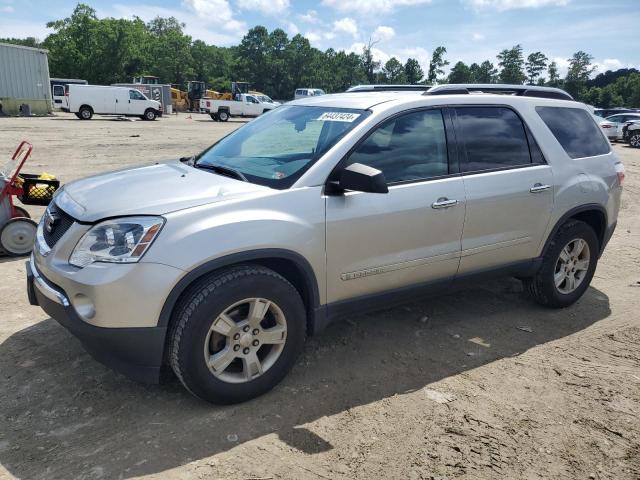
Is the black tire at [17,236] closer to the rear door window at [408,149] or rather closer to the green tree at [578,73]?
the rear door window at [408,149]

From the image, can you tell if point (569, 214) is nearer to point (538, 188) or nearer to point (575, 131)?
point (538, 188)

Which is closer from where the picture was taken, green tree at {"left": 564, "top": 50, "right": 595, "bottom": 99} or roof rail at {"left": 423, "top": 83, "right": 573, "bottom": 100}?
roof rail at {"left": 423, "top": 83, "right": 573, "bottom": 100}

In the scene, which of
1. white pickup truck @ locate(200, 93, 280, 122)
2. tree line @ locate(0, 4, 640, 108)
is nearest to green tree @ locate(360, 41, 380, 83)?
tree line @ locate(0, 4, 640, 108)

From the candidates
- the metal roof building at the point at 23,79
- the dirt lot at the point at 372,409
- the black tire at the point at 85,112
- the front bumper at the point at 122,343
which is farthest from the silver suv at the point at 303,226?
the metal roof building at the point at 23,79

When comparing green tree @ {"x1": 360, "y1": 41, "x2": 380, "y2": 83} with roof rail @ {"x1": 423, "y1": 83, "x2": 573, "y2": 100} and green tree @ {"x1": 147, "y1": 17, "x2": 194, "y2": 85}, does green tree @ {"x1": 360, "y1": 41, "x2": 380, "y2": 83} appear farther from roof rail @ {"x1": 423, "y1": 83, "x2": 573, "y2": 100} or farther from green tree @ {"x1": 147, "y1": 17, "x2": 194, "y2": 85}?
roof rail @ {"x1": 423, "y1": 83, "x2": 573, "y2": 100}

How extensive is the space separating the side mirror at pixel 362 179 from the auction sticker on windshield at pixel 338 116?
1.70ft

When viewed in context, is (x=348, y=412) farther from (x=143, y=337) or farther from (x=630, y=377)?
(x=630, y=377)

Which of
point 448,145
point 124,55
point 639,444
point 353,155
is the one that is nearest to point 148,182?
point 353,155

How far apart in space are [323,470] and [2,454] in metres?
1.62

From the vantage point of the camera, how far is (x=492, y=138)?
4.07 meters

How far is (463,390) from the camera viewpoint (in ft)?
11.2

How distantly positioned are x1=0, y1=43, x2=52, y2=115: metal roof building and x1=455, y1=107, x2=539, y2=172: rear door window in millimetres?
35217

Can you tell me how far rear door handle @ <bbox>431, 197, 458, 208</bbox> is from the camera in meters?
3.63

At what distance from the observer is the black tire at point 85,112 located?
31.7 metres
